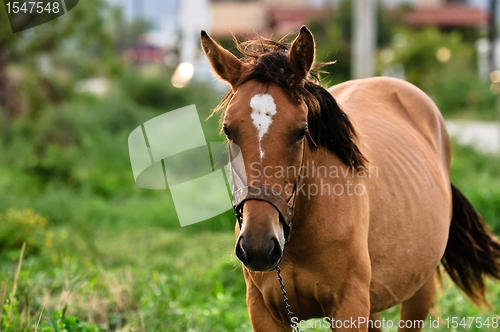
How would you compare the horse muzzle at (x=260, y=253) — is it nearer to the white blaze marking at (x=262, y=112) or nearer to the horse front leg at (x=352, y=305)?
the white blaze marking at (x=262, y=112)

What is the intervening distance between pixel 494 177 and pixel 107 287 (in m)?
7.37

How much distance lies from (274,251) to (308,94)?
80cm

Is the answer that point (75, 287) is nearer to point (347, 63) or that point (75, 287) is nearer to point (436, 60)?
point (347, 63)

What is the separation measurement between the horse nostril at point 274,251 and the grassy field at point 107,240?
2.43 ft

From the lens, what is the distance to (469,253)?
15.7 feet

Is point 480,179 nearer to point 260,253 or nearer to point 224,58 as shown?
point 224,58

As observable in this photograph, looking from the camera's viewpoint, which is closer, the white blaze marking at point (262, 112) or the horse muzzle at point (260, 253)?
the horse muzzle at point (260, 253)

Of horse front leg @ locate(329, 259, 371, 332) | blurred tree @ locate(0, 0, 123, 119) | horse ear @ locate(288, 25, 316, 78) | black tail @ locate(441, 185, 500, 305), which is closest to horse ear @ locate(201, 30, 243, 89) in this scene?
horse ear @ locate(288, 25, 316, 78)

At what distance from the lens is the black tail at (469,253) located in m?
4.78

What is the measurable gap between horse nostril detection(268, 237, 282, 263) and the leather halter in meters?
0.16

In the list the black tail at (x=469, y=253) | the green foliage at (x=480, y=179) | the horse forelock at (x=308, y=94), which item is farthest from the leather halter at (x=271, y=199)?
the green foliage at (x=480, y=179)

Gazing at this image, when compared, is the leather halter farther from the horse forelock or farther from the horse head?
the horse forelock

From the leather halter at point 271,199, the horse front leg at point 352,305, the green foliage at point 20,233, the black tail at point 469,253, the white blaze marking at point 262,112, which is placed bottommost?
the green foliage at point 20,233

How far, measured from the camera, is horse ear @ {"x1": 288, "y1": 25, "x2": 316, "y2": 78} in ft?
9.32
